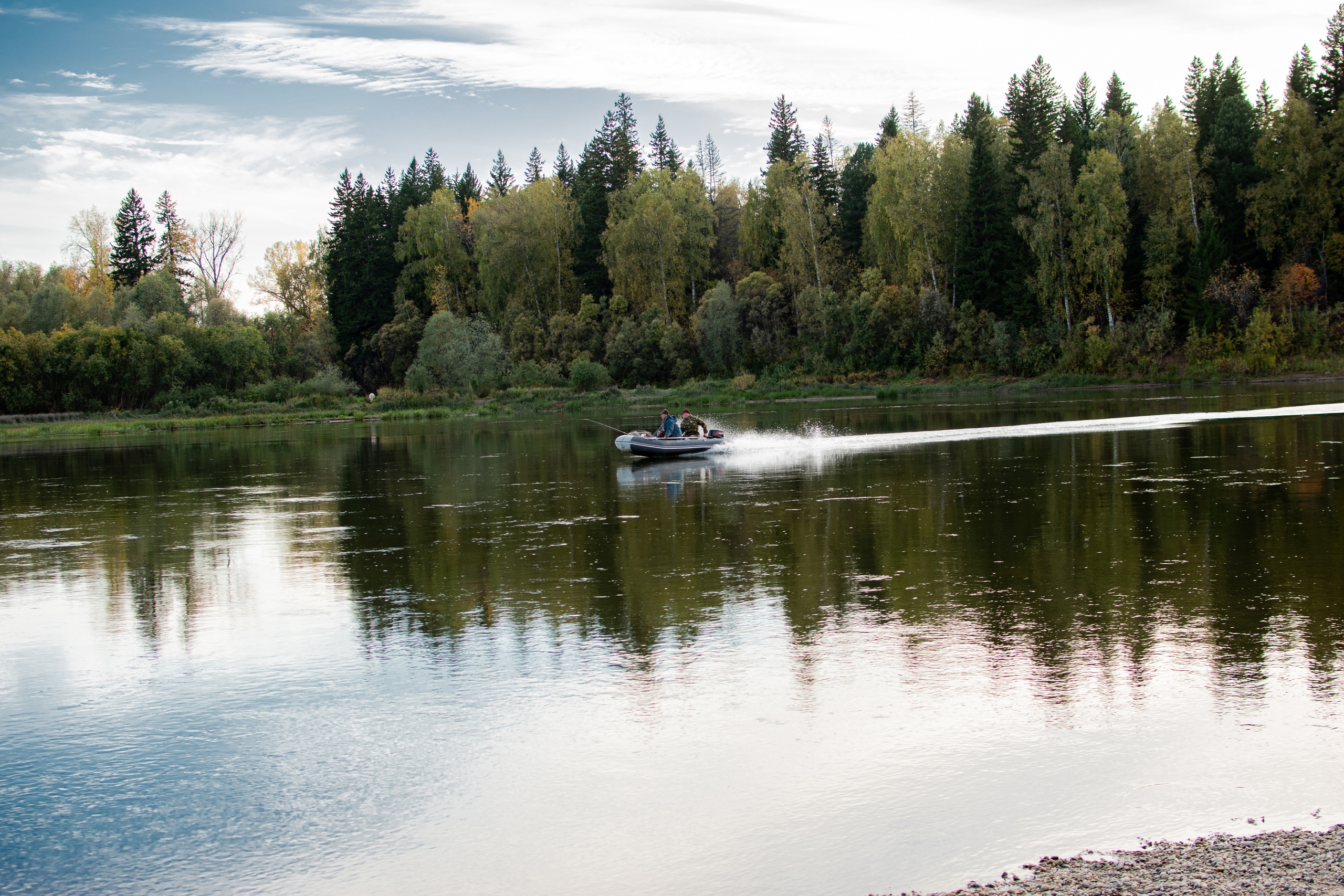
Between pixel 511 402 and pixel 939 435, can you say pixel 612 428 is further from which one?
pixel 511 402

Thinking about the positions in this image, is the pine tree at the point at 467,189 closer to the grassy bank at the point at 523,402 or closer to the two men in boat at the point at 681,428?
the grassy bank at the point at 523,402

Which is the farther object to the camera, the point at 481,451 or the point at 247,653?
the point at 481,451

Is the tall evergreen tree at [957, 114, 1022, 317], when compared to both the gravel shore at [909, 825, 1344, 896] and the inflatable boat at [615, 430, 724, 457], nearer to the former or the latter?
the inflatable boat at [615, 430, 724, 457]

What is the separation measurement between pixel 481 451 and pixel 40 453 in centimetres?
2447

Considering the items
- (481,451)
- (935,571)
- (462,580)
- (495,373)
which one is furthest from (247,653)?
(495,373)

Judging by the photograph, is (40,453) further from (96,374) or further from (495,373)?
(495,373)

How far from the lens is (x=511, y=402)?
7956 centimetres

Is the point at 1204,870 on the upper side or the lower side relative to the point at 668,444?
lower

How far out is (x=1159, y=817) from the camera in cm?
659

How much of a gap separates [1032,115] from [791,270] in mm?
22179

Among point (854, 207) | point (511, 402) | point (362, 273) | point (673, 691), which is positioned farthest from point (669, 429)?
point (362, 273)

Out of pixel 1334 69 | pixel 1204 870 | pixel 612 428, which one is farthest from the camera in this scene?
pixel 1334 69

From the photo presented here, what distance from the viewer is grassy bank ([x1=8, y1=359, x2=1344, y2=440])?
6788cm

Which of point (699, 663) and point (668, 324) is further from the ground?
point (668, 324)
